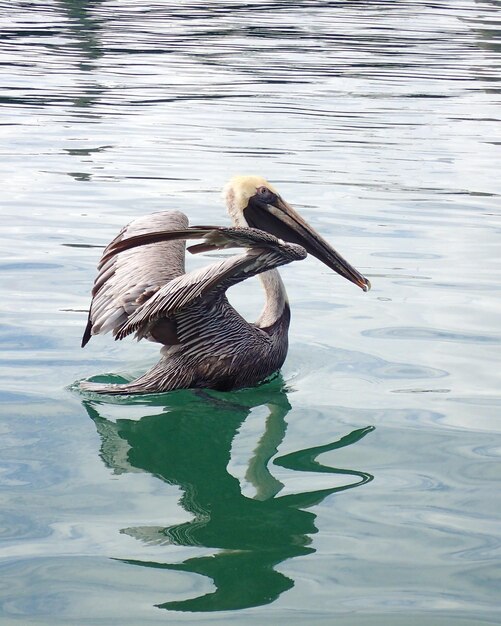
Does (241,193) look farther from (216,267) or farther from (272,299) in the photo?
(216,267)

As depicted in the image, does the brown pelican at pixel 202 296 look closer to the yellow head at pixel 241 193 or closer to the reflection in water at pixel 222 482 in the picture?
the yellow head at pixel 241 193

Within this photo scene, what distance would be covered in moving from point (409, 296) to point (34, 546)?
147 inches

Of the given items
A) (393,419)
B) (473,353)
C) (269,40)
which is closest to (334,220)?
(473,353)

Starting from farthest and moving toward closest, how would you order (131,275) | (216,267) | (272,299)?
→ 1. (272,299)
2. (131,275)
3. (216,267)

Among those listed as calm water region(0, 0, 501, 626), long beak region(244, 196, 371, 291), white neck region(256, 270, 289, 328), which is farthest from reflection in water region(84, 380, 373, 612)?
long beak region(244, 196, 371, 291)

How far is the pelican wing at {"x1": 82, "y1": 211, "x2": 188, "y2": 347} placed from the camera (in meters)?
5.07

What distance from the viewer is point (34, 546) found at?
359cm

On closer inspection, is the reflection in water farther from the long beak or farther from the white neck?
the long beak

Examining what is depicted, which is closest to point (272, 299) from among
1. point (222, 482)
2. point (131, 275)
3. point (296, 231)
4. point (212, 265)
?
point (296, 231)

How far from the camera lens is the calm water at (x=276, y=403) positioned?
134 inches

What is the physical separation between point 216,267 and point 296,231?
52.4 inches

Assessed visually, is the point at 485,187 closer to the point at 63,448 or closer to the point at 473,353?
the point at 473,353

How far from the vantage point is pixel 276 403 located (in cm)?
517

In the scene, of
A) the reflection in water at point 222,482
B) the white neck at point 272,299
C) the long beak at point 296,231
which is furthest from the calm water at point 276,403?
the long beak at point 296,231
